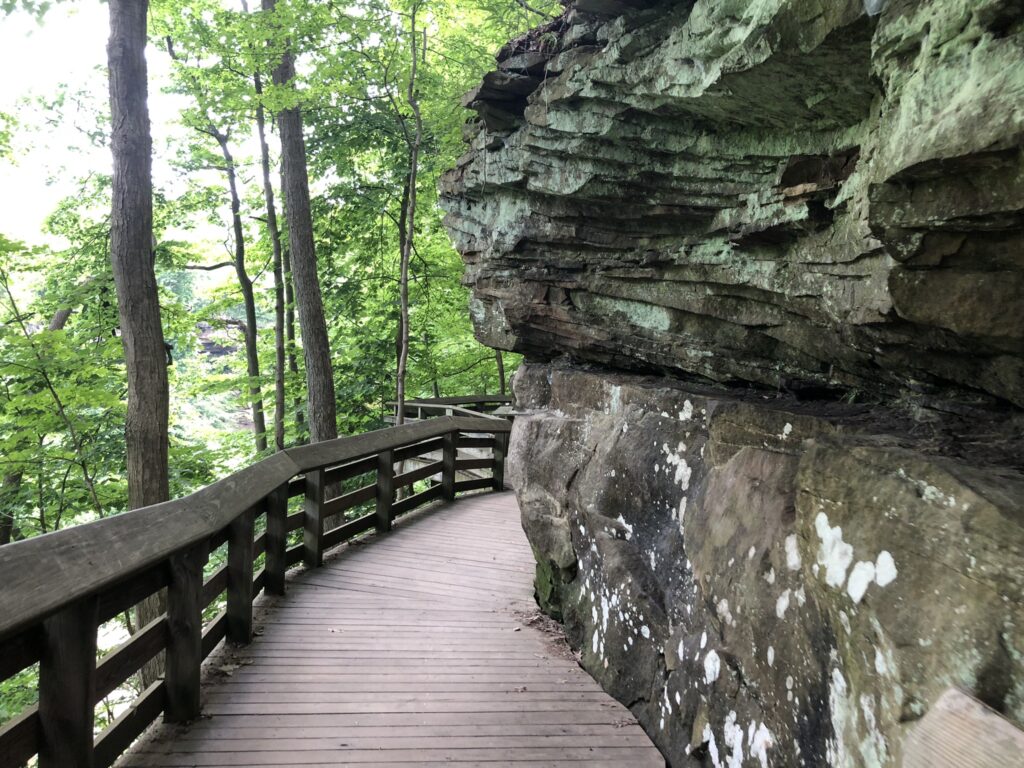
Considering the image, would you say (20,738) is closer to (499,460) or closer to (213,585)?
(213,585)

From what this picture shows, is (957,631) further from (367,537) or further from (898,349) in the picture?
(367,537)

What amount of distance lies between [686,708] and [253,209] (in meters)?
14.4

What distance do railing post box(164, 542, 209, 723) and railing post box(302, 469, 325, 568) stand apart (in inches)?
87.0

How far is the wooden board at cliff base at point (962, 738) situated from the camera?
4.34 feet

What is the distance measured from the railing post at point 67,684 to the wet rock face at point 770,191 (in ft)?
10.00

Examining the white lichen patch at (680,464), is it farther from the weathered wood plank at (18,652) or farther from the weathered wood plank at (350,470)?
the weathered wood plank at (350,470)

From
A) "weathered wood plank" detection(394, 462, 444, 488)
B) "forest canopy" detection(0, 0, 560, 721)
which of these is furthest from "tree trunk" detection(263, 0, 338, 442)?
"weathered wood plank" detection(394, 462, 444, 488)

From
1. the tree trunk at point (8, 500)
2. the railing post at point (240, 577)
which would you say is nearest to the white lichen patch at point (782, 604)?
the railing post at point (240, 577)

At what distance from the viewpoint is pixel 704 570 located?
3059mm

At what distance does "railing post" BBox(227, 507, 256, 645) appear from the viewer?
3.87 meters

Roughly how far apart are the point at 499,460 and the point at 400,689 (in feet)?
20.5

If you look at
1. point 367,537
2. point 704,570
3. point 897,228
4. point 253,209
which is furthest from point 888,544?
point 253,209

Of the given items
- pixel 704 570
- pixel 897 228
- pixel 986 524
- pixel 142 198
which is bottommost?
pixel 704 570

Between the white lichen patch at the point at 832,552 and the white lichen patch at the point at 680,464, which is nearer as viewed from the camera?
the white lichen patch at the point at 832,552
